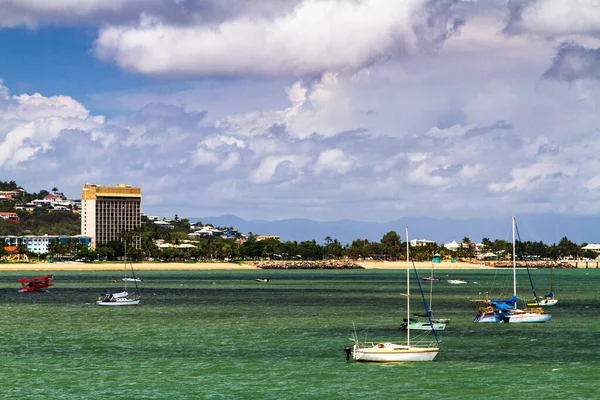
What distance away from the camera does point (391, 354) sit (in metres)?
75.3

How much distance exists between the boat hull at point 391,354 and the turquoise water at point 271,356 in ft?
2.36

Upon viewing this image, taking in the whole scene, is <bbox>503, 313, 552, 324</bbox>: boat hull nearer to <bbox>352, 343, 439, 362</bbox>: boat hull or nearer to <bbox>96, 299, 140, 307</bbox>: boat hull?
<bbox>352, 343, 439, 362</bbox>: boat hull

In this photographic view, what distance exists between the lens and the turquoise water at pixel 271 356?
217ft

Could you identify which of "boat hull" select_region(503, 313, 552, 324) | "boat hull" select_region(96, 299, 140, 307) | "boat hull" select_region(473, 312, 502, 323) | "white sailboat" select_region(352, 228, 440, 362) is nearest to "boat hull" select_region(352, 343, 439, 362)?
"white sailboat" select_region(352, 228, 440, 362)

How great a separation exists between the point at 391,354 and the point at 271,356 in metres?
12.3

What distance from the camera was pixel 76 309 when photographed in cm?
14200

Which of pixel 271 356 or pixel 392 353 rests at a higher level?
pixel 392 353

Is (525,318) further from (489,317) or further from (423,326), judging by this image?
(423,326)

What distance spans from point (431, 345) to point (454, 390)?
24.3 m

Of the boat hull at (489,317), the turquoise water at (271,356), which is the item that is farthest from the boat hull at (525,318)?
the turquoise water at (271,356)

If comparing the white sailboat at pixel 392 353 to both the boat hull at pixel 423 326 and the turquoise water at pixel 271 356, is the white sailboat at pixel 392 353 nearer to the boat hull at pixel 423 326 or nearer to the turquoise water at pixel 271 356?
the turquoise water at pixel 271 356

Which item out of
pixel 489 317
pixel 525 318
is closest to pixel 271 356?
pixel 489 317

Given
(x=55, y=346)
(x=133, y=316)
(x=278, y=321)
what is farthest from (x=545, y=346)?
(x=133, y=316)

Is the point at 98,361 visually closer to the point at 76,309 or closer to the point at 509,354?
the point at 509,354
